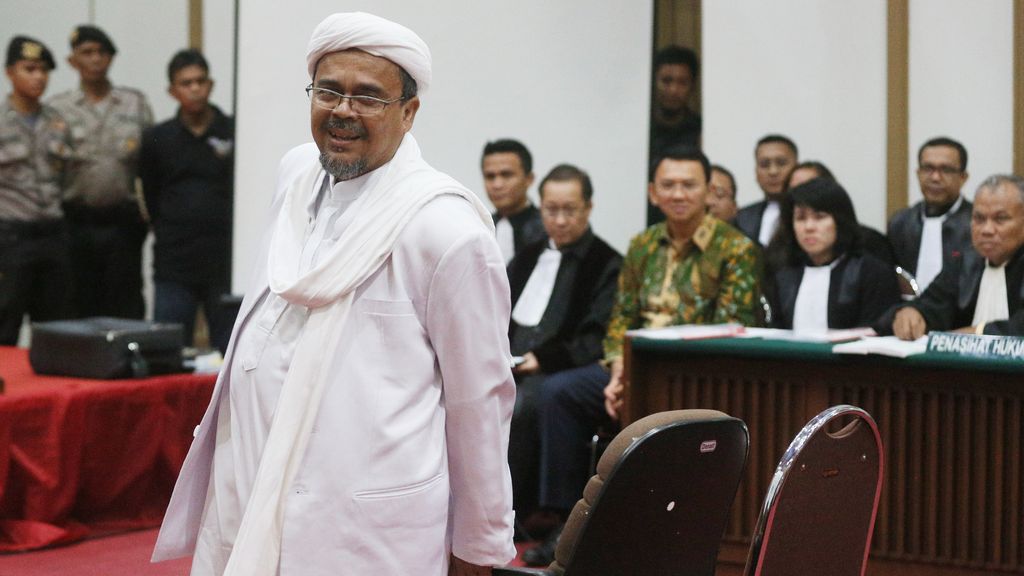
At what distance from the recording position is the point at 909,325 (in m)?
4.07

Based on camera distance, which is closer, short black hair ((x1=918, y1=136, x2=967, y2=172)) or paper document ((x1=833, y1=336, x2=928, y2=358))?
paper document ((x1=833, y1=336, x2=928, y2=358))

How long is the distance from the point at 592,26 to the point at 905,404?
3218mm

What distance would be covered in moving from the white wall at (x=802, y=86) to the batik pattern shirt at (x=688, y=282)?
157 cm

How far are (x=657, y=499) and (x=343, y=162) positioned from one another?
0.78m

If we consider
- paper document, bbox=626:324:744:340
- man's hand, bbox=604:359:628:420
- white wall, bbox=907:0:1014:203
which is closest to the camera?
paper document, bbox=626:324:744:340

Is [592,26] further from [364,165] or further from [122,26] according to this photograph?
[364,165]

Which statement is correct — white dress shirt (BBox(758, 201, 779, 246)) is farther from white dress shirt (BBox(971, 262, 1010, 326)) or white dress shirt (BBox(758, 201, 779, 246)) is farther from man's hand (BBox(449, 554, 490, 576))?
man's hand (BBox(449, 554, 490, 576))

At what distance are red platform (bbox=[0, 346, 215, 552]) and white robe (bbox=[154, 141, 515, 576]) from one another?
2.13 metres

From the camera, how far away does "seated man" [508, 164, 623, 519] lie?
15.7 feet

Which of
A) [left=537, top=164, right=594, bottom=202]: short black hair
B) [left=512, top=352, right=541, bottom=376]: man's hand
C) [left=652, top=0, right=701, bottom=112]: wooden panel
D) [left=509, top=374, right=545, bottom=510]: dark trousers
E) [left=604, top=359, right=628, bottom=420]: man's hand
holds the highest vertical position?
[left=652, top=0, right=701, bottom=112]: wooden panel

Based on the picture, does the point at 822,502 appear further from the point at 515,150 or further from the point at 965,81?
the point at 965,81

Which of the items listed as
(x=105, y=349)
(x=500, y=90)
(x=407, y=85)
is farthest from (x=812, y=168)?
(x=407, y=85)

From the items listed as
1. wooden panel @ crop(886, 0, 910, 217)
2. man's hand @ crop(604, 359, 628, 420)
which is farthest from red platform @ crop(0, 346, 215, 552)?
wooden panel @ crop(886, 0, 910, 217)

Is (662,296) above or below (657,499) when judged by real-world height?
above
